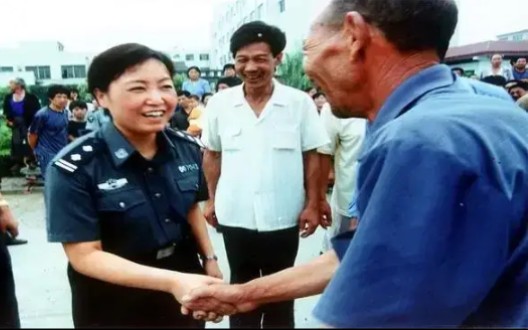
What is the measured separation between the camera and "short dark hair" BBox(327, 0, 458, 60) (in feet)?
3.37

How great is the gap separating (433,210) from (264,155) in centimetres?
199

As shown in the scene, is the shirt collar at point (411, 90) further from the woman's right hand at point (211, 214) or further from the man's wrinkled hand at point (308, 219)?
the woman's right hand at point (211, 214)

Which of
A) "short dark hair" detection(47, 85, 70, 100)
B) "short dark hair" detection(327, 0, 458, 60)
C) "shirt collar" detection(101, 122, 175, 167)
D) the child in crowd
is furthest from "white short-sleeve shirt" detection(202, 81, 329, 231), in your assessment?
the child in crowd

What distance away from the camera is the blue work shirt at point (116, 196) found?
1.62 meters

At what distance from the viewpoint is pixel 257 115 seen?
9.19 feet

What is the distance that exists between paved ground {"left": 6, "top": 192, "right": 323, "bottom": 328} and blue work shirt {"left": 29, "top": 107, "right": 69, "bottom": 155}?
35.1 inches

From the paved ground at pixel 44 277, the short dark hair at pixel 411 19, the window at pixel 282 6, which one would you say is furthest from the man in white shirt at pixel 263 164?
the window at pixel 282 6

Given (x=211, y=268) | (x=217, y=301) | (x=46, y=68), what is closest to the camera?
(x=217, y=301)

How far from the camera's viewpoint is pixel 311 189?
114 inches

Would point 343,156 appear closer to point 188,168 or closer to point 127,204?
point 188,168

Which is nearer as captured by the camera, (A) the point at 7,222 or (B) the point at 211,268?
(B) the point at 211,268

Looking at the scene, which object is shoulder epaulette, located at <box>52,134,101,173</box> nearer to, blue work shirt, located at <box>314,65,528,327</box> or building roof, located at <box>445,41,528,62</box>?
blue work shirt, located at <box>314,65,528,327</box>

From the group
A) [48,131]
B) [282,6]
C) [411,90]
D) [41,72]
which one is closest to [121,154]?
[411,90]

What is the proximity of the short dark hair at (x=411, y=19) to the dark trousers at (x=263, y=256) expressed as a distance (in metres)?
1.79
